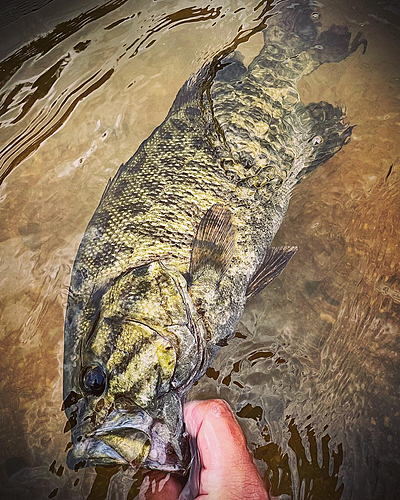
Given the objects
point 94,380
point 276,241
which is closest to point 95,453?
point 94,380

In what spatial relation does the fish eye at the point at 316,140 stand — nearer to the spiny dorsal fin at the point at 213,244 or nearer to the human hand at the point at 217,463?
the spiny dorsal fin at the point at 213,244

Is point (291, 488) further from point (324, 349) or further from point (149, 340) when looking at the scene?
point (149, 340)

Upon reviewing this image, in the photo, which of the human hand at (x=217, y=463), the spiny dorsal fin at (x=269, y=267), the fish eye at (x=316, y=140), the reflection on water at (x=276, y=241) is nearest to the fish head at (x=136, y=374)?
the human hand at (x=217, y=463)

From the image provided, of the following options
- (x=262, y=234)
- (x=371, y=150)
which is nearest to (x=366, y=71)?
(x=371, y=150)

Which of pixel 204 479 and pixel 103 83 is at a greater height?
pixel 103 83

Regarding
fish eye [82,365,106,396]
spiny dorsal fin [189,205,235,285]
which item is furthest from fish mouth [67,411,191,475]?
spiny dorsal fin [189,205,235,285]

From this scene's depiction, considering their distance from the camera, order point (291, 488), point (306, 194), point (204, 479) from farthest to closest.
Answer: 1. point (306, 194)
2. point (291, 488)
3. point (204, 479)

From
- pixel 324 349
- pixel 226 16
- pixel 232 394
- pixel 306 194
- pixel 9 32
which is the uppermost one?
pixel 9 32
